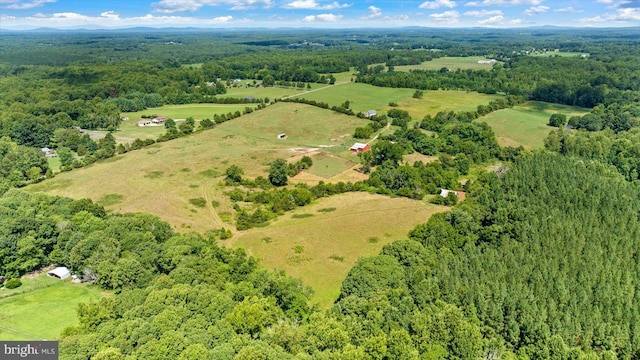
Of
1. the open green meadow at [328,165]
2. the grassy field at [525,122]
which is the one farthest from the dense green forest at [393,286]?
the grassy field at [525,122]

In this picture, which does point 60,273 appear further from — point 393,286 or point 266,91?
point 266,91

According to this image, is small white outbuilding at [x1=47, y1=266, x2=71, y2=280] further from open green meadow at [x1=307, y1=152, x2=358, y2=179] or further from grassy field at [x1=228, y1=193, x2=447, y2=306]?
open green meadow at [x1=307, y1=152, x2=358, y2=179]

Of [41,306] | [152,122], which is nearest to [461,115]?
[152,122]

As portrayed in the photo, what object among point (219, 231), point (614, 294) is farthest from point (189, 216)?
point (614, 294)

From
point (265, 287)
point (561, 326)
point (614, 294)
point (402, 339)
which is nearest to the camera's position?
point (402, 339)

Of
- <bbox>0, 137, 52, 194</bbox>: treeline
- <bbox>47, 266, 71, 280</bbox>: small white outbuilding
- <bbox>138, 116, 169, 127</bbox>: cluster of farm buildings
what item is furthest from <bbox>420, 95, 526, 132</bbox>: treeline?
<bbox>0, 137, 52, 194</bbox>: treeline

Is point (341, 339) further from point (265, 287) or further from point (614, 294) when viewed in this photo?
point (614, 294)

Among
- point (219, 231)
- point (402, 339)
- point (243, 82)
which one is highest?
point (243, 82)
